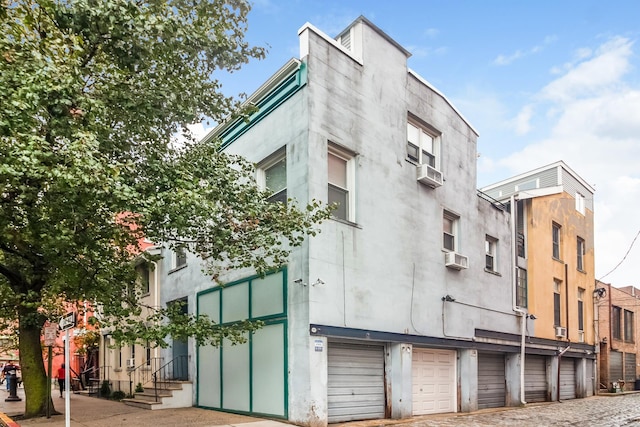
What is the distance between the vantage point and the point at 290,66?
42.7ft

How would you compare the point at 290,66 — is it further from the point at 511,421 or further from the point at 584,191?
the point at 584,191

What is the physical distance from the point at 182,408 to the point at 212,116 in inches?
340

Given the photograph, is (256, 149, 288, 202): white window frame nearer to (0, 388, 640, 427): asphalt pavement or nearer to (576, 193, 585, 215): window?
(0, 388, 640, 427): asphalt pavement

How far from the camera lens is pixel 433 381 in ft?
50.5

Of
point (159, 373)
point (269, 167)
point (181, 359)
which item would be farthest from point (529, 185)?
point (159, 373)

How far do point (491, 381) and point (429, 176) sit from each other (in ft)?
24.7

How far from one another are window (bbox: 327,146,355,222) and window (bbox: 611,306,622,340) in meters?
23.6

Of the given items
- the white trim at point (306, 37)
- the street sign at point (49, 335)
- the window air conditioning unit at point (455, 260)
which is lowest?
the street sign at point (49, 335)

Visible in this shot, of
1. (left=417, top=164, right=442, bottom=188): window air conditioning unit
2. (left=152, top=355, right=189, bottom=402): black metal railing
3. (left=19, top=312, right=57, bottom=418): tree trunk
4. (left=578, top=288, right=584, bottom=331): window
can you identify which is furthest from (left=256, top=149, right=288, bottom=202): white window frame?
(left=578, top=288, right=584, bottom=331): window

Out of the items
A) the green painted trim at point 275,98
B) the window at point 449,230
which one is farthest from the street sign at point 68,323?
the window at point 449,230

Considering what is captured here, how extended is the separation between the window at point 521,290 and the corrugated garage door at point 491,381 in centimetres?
237

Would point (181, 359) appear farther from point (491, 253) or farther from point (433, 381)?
point (491, 253)

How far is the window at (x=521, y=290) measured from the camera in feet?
66.3

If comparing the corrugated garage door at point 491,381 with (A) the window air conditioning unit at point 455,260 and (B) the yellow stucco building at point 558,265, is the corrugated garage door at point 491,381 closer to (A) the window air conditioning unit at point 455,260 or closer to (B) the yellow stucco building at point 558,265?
(B) the yellow stucco building at point 558,265
